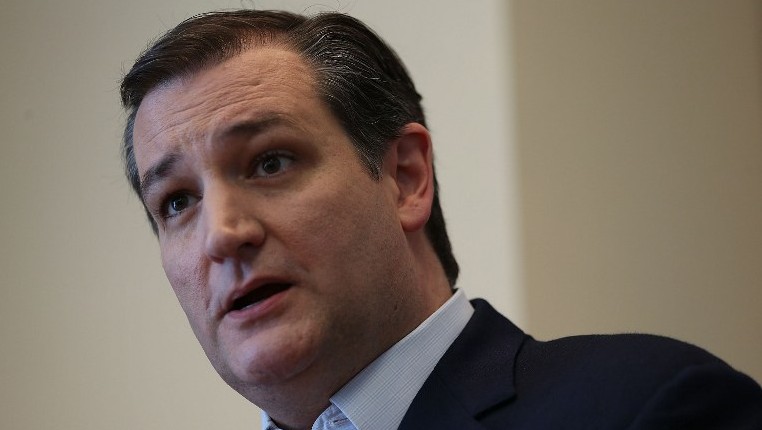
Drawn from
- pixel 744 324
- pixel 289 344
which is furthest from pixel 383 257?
Result: pixel 744 324

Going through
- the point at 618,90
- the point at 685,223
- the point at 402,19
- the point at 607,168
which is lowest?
the point at 685,223

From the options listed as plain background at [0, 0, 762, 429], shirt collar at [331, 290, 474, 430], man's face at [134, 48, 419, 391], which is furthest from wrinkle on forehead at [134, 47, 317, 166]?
plain background at [0, 0, 762, 429]

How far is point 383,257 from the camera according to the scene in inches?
55.1

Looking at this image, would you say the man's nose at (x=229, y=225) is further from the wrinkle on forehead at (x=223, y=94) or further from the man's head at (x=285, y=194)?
the wrinkle on forehead at (x=223, y=94)

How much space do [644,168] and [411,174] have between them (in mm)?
709

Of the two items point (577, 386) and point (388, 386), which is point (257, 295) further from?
point (577, 386)

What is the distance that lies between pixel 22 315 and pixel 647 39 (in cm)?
154

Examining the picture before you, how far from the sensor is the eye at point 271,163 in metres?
1.39

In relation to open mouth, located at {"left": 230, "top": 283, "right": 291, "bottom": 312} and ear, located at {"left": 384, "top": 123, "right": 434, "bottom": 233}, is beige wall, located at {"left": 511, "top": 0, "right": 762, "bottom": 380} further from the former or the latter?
open mouth, located at {"left": 230, "top": 283, "right": 291, "bottom": 312}

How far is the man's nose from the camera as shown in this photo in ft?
4.27

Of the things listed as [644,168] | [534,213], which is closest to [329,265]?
[534,213]

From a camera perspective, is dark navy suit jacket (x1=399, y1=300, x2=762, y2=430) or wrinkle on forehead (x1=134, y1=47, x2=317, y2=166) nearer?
dark navy suit jacket (x1=399, y1=300, x2=762, y2=430)

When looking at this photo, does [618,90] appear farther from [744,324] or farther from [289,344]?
[289,344]

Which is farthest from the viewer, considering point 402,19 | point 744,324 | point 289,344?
point 402,19
